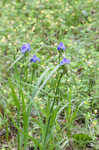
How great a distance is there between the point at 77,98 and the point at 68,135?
1.04 ft

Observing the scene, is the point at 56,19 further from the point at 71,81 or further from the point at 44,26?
the point at 71,81

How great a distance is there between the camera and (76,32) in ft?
11.3

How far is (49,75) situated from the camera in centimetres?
133

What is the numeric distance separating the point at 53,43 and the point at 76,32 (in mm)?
426

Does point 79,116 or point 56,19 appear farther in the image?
point 56,19

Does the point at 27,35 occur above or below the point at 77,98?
above

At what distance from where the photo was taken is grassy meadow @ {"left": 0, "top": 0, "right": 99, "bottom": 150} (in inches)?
62.7

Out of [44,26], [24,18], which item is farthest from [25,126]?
[24,18]

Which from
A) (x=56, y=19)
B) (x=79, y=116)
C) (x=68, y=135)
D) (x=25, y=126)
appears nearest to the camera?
(x=25, y=126)

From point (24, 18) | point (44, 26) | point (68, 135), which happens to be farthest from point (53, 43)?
point (68, 135)

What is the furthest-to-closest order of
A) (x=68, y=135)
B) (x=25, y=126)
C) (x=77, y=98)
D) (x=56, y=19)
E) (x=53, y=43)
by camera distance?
(x=56, y=19) < (x=53, y=43) < (x=77, y=98) < (x=68, y=135) < (x=25, y=126)

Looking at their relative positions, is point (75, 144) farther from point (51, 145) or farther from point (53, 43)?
point (53, 43)

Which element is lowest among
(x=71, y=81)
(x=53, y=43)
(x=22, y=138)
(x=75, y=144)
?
(x=75, y=144)

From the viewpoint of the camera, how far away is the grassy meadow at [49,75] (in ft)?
5.22
